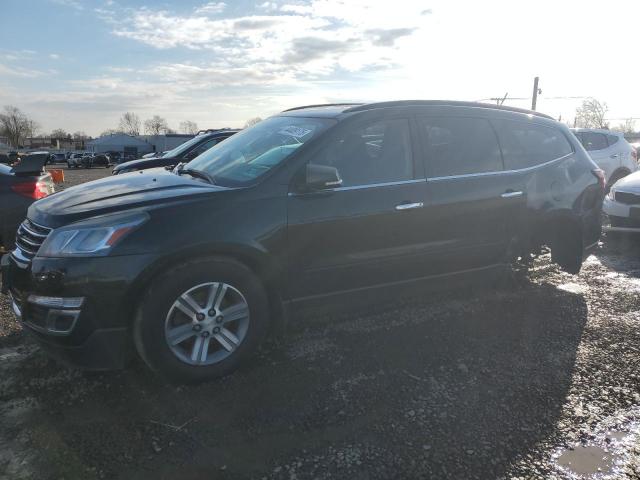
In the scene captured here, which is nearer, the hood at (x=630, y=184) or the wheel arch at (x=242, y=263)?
the wheel arch at (x=242, y=263)

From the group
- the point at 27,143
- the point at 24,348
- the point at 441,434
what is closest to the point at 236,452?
the point at 441,434

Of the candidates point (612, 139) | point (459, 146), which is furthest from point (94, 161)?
point (459, 146)

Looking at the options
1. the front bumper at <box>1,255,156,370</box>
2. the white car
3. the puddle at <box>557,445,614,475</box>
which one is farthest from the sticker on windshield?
the white car

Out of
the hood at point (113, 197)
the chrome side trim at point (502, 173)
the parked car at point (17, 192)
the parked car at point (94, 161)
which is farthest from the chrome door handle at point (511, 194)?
the parked car at point (94, 161)

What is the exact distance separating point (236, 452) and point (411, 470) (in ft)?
2.97

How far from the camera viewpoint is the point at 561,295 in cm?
511

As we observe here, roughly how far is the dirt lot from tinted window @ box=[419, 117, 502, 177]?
4.37ft

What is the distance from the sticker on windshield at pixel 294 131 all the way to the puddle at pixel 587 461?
2.69 metres

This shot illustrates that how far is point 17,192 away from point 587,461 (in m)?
6.05

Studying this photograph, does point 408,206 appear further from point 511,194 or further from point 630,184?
point 630,184

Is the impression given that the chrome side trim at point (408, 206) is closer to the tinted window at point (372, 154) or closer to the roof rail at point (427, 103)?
the tinted window at point (372, 154)

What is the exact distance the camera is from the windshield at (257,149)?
3.63 meters

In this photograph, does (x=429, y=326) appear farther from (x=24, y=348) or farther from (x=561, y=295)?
(x=24, y=348)

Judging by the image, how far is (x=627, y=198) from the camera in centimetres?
731
